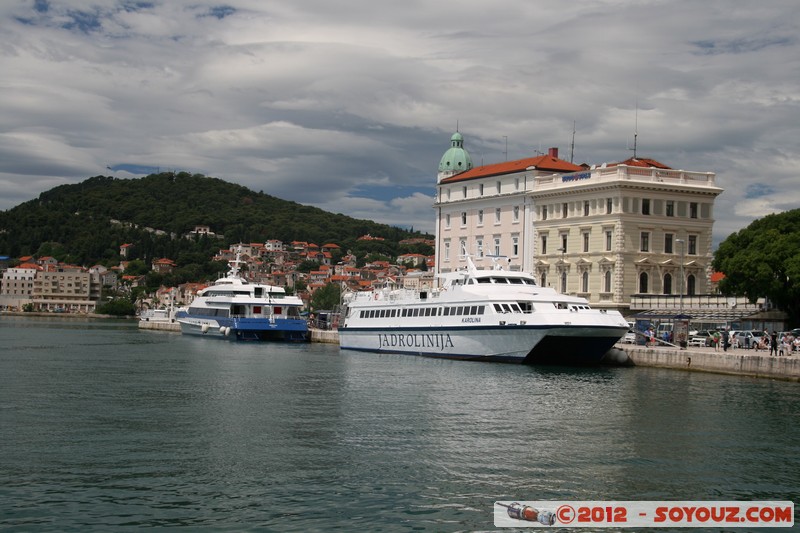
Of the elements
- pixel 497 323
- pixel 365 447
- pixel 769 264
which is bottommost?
pixel 365 447

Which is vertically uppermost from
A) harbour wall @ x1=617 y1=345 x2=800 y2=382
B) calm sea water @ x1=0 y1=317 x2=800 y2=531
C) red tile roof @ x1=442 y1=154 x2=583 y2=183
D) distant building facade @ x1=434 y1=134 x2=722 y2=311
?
red tile roof @ x1=442 y1=154 x2=583 y2=183

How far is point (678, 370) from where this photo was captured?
47.2 meters

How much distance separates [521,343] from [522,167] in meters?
40.4

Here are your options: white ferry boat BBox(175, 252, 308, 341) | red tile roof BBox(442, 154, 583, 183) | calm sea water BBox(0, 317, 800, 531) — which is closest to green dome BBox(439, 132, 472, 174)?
red tile roof BBox(442, 154, 583, 183)

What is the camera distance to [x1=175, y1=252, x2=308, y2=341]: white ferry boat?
8175 cm

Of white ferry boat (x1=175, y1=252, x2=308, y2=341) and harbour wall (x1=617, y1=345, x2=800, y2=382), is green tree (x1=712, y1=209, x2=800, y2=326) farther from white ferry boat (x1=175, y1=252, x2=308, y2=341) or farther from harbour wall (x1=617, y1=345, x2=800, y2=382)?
white ferry boat (x1=175, y1=252, x2=308, y2=341)

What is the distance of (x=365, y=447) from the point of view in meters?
24.3

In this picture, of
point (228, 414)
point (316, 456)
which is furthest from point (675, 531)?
point (228, 414)

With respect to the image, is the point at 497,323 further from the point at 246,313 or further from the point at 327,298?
the point at 327,298

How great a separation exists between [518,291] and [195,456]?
31.5 m

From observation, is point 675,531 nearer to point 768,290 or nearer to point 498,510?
point 498,510

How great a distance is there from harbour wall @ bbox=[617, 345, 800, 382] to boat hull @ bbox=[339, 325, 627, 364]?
1785mm

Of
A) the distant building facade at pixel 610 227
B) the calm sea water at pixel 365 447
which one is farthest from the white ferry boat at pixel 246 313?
the calm sea water at pixel 365 447

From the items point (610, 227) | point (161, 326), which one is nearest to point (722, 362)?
point (610, 227)
